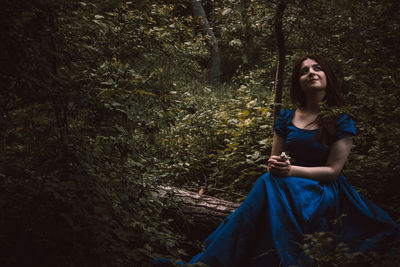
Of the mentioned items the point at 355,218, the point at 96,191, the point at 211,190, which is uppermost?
the point at 96,191

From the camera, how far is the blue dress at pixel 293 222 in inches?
92.6

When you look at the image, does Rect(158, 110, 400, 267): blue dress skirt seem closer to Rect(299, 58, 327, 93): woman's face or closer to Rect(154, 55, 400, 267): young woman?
Rect(154, 55, 400, 267): young woman

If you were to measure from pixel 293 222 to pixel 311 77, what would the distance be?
1.26 metres

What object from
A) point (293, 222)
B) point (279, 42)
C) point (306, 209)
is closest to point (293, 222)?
point (293, 222)

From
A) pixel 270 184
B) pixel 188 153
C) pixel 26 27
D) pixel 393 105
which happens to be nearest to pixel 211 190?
pixel 188 153

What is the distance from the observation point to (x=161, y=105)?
240 cm

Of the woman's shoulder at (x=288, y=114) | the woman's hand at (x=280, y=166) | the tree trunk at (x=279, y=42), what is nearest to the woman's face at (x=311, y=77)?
the woman's shoulder at (x=288, y=114)

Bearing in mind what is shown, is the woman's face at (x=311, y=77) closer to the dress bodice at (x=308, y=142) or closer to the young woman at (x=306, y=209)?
the young woman at (x=306, y=209)

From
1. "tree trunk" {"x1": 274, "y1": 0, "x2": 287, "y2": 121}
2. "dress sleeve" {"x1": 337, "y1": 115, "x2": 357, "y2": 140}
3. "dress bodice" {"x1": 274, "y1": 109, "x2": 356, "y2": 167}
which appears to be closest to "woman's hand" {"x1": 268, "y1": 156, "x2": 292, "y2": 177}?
"dress bodice" {"x1": 274, "y1": 109, "x2": 356, "y2": 167}

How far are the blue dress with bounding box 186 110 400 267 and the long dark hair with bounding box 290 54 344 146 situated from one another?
58mm

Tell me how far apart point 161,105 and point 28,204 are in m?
1.10

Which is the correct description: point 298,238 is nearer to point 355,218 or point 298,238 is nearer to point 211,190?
point 355,218

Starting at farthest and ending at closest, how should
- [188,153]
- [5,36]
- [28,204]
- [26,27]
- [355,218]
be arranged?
[188,153] < [355,218] < [28,204] < [26,27] < [5,36]

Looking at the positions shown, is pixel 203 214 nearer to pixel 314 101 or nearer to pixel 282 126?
pixel 282 126
